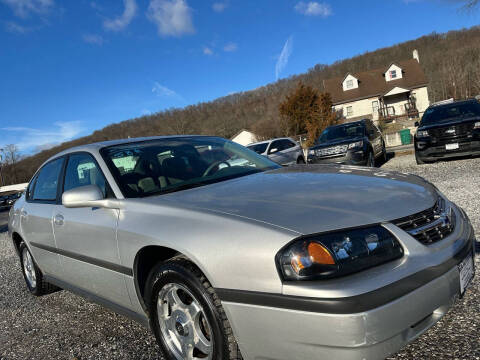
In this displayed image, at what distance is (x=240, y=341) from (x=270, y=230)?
57 cm

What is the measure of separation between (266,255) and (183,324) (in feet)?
2.74

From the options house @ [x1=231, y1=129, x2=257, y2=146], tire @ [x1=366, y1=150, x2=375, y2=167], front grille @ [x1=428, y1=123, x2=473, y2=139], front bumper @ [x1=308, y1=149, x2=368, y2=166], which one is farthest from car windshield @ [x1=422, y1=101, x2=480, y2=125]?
house @ [x1=231, y1=129, x2=257, y2=146]

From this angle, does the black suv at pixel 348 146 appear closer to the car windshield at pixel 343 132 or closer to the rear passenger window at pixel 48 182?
the car windshield at pixel 343 132

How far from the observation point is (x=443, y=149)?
955 centimetres

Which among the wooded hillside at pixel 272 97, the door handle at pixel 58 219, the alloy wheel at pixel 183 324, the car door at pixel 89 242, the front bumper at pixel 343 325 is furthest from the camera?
the wooded hillside at pixel 272 97

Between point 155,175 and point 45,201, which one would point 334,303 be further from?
point 45,201

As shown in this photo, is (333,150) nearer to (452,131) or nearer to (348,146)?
(348,146)

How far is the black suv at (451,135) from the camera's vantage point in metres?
9.26

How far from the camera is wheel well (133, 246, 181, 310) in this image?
90.2 inches

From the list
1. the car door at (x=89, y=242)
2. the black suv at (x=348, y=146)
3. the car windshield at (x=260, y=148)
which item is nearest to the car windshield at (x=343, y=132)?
the black suv at (x=348, y=146)

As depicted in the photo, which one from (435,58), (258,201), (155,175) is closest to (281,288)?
(258,201)

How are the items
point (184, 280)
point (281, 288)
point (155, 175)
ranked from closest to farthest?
point (281, 288)
point (184, 280)
point (155, 175)

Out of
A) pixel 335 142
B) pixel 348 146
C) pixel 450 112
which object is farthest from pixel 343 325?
pixel 450 112

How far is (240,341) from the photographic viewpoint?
182cm
